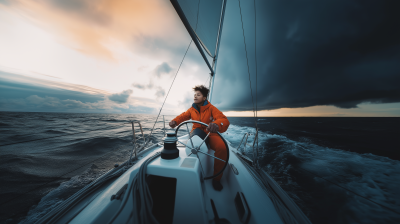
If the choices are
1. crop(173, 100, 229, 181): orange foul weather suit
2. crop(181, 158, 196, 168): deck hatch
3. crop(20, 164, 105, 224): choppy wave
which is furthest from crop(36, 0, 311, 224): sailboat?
crop(20, 164, 105, 224): choppy wave

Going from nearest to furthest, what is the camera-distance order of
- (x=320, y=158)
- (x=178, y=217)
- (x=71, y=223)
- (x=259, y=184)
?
(x=71, y=223) → (x=178, y=217) → (x=259, y=184) → (x=320, y=158)

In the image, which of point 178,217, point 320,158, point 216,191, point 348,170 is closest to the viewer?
point 178,217

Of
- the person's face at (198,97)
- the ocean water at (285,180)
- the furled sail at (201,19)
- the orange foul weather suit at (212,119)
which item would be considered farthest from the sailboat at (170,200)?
the furled sail at (201,19)

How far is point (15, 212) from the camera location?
183 cm

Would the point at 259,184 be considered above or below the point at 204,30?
below

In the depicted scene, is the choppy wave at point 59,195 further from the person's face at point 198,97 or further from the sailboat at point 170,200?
the person's face at point 198,97

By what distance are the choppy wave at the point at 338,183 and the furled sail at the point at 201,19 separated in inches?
178

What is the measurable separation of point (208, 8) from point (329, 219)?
6424 millimetres

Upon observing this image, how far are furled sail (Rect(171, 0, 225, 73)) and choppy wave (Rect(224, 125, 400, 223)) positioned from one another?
453 cm

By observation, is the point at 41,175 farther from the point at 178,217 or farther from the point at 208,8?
the point at 208,8

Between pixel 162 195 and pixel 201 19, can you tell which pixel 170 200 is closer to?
pixel 162 195

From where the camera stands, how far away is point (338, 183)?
10.6ft

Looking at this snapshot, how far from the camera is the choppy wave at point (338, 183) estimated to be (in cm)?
226

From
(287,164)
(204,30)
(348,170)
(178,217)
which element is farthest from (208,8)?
(348,170)
